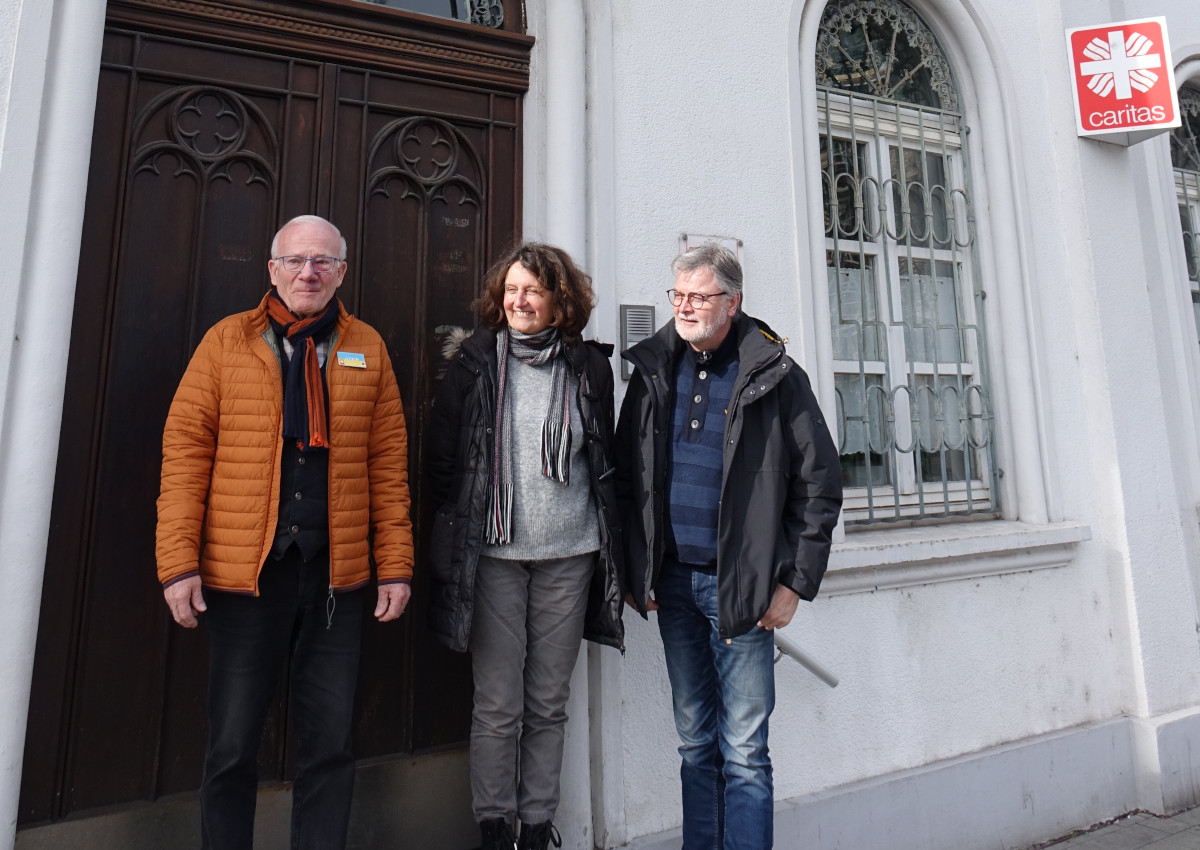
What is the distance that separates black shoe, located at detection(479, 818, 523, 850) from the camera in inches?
78.4

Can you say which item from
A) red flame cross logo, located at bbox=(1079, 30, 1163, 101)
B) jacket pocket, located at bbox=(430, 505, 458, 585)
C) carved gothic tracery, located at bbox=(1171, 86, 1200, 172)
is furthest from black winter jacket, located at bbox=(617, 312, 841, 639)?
carved gothic tracery, located at bbox=(1171, 86, 1200, 172)

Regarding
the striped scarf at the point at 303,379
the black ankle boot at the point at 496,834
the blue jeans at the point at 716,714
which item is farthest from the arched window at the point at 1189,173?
the striped scarf at the point at 303,379

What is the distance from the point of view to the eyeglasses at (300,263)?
76.3 inches

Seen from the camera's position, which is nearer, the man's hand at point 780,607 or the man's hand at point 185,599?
the man's hand at point 185,599

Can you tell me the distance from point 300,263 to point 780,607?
5.32 ft

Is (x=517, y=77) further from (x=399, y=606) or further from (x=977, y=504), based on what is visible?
(x=977, y=504)

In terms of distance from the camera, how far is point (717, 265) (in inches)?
81.4

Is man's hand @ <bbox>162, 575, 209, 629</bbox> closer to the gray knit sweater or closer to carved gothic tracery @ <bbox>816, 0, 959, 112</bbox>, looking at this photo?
the gray knit sweater

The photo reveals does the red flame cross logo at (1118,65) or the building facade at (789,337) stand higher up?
the red flame cross logo at (1118,65)

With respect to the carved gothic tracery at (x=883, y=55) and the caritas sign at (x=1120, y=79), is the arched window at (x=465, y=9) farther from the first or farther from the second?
the caritas sign at (x=1120, y=79)

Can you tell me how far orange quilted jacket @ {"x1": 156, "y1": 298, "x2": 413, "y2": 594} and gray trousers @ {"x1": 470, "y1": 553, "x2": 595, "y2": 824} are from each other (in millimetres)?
297

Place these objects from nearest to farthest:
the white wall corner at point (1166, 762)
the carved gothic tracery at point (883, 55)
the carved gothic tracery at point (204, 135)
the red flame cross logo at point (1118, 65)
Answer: the carved gothic tracery at point (204, 135), the white wall corner at point (1166, 762), the carved gothic tracery at point (883, 55), the red flame cross logo at point (1118, 65)

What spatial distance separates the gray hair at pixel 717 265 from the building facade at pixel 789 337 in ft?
1.73

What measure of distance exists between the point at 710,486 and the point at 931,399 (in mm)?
1833
